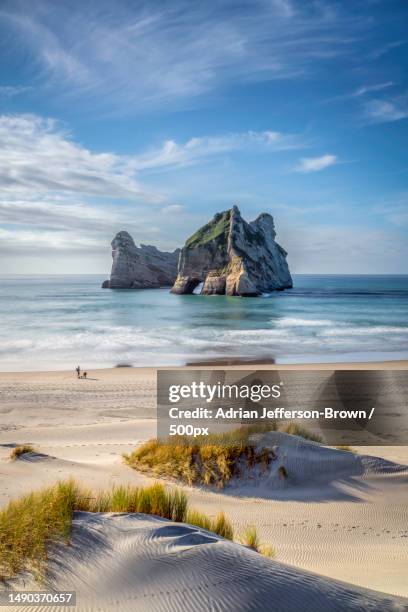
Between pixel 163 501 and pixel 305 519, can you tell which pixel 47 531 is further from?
pixel 305 519

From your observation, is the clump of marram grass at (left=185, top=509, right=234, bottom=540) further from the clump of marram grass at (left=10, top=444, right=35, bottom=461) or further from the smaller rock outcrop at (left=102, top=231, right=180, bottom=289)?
the smaller rock outcrop at (left=102, top=231, right=180, bottom=289)

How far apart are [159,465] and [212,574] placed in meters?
4.18

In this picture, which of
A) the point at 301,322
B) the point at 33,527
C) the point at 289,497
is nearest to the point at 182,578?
the point at 33,527

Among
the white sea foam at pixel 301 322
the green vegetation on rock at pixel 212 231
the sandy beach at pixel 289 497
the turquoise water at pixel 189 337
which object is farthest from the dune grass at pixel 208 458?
the green vegetation on rock at pixel 212 231

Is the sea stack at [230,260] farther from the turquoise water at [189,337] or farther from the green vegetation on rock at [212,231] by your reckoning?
the turquoise water at [189,337]

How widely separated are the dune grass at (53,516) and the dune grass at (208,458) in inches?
81.5

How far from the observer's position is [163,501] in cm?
478

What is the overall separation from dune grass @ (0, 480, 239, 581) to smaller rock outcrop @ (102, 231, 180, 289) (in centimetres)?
9797

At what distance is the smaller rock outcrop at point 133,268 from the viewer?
334 feet

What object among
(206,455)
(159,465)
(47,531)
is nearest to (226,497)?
(206,455)

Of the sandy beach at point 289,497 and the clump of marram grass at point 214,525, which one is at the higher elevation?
the clump of marram grass at point 214,525

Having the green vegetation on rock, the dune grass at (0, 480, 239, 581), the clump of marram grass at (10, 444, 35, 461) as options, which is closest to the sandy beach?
the clump of marram grass at (10, 444, 35, 461)

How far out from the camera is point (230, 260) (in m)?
79.6

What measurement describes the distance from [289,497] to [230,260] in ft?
242
